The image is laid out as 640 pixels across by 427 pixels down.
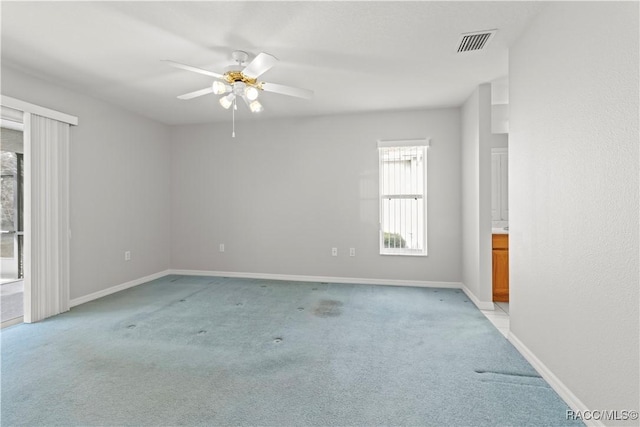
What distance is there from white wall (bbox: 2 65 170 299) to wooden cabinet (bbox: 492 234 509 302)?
496 cm

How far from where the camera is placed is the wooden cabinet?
12.0 ft

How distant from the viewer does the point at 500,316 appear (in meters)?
3.30

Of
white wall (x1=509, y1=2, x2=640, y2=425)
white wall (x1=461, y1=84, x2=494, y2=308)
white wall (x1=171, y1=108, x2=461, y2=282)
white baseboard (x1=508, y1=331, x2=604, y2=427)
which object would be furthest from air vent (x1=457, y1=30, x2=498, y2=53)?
white baseboard (x1=508, y1=331, x2=604, y2=427)

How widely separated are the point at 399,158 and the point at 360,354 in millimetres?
3083

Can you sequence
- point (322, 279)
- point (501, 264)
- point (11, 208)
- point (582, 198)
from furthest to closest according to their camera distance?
point (322, 279), point (11, 208), point (501, 264), point (582, 198)

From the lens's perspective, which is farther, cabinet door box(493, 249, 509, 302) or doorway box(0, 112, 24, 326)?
doorway box(0, 112, 24, 326)

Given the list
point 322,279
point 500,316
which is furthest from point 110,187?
point 500,316

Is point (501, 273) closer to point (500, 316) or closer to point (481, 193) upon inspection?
point (500, 316)

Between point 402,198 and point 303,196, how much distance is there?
1.53 m

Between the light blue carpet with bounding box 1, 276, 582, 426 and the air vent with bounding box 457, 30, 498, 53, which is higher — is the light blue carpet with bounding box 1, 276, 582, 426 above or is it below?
below

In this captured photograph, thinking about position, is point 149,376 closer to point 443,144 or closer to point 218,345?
point 218,345

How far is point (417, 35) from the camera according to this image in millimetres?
2518

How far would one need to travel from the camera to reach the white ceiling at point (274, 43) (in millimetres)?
2186

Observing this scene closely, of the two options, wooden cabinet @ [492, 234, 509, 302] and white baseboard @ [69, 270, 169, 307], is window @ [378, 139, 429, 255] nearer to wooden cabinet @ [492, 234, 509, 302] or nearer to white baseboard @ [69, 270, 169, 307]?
wooden cabinet @ [492, 234, 509, 302]
